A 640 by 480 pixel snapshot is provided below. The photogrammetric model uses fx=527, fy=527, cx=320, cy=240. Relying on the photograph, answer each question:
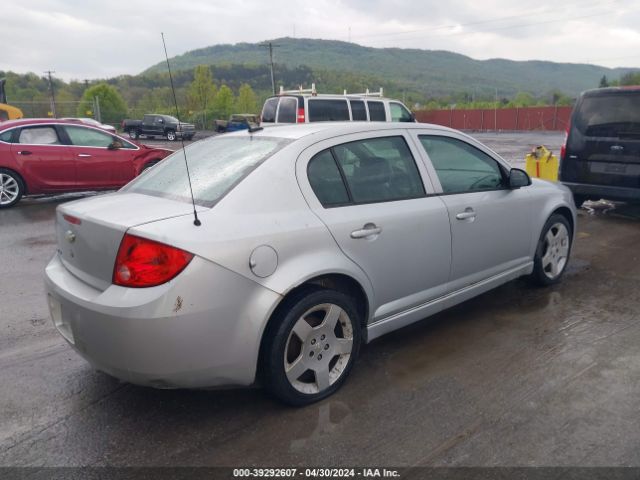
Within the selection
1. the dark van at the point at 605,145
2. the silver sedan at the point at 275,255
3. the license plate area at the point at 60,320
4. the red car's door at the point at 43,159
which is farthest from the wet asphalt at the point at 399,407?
the red car's door at the point at 43,159

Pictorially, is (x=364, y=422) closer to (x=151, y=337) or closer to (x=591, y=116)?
(x=151, y=337)

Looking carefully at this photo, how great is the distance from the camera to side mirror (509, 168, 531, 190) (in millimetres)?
4254

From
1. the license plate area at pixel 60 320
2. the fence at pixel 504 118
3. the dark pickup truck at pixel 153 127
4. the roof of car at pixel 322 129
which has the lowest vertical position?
the fence at pixel 504 118

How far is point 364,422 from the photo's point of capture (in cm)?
286

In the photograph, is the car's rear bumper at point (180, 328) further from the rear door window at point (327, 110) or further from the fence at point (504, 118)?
the fence at point (504, 118)

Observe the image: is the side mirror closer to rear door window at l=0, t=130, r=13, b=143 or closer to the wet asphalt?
the wet asphalt

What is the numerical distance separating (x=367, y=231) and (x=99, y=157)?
8.07 metres

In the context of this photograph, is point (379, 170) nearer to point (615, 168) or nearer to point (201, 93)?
point (615, 168)

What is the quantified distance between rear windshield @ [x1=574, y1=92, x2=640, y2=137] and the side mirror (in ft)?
12.7

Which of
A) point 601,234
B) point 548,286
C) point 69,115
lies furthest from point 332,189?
point 69,115

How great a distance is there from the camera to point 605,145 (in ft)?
24.3

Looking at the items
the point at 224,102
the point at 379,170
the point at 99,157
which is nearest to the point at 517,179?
the point at 379,170

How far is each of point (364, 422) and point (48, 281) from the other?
2007 millimetres

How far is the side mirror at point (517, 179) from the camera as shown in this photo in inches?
167
